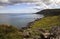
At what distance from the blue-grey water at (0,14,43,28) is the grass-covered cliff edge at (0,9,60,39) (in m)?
0.08

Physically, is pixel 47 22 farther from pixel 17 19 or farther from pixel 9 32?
pixel 9 32

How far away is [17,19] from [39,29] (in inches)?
18.0

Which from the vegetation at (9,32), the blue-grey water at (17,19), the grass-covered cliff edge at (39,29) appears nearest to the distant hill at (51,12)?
the grass-covered cliff edge at (39,29)

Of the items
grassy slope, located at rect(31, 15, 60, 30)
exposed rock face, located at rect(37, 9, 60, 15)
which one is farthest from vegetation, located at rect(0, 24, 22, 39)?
exposed rock face, located at rect(37, 9, 60, 15)

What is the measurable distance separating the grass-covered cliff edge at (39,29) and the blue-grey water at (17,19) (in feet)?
0.25

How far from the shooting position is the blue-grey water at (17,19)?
2854 millimetres

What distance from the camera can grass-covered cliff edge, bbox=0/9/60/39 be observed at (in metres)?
2.80

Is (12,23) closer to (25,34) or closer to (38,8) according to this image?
(25,34)

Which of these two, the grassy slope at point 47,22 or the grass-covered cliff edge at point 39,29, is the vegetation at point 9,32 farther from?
the grassy slope at point 47,22

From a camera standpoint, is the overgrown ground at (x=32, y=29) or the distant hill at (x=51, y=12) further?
the distant hill at (x=51, y=12)

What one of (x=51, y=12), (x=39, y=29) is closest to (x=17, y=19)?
(x=39, y=29)

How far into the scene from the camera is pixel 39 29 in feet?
9.59

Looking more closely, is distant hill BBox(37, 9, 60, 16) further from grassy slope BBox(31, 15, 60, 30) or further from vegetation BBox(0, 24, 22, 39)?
vegetation BBox(0, 24, 22, 39)

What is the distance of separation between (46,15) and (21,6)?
0.52 metres
